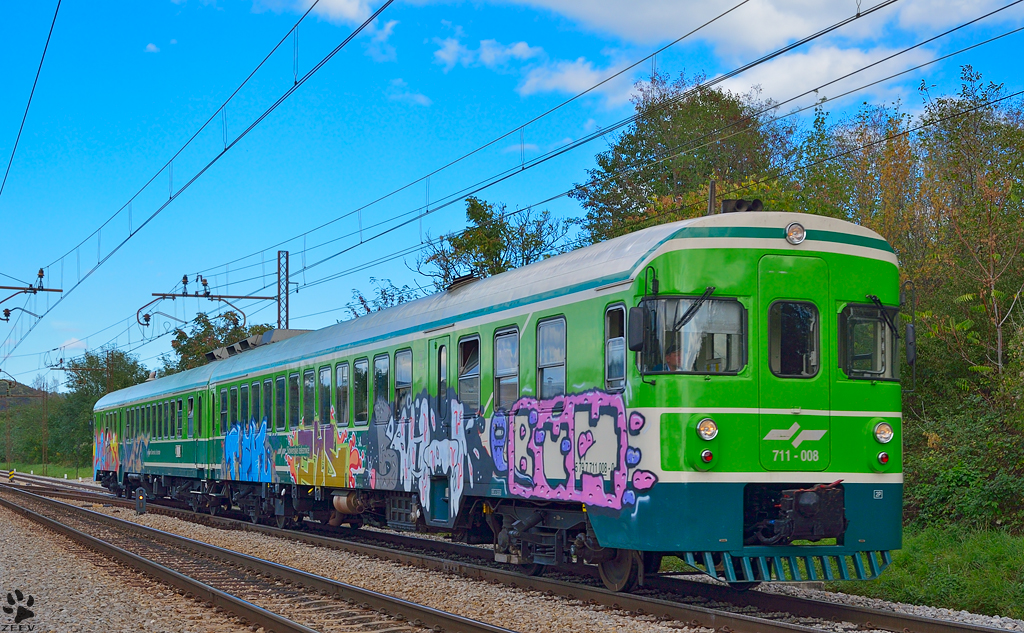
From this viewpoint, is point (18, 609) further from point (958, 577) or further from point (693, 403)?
point (958, 577)

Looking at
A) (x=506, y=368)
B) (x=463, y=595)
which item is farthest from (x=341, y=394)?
(x=463, y=595)

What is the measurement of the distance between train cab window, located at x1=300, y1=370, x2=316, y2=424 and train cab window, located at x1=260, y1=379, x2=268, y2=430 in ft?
5.87

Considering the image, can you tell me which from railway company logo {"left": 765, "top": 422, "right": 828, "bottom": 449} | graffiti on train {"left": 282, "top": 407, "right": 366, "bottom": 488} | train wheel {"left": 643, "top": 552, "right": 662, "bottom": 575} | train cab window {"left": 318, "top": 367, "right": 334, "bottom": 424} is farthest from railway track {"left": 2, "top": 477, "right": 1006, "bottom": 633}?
train cab window {"left": 318, "top": 367, "right": 334, "bottom": 424}

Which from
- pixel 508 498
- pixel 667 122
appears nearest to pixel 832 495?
pixel 508 498

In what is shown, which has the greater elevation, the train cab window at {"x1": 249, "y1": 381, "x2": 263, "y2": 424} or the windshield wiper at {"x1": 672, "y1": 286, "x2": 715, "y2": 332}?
the windshield wiper at {"x1": 672, "y1": 286, "x2": 715, "y2": 332}

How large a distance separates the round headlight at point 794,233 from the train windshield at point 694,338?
802 millimetres

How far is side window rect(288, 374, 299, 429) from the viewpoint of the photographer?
1789 cm

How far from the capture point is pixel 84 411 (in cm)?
7462

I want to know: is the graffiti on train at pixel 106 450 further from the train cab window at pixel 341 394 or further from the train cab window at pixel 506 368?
the train cab window at pixel 506 368

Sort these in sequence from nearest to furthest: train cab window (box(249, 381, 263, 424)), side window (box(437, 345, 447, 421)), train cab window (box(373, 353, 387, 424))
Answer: side window (box(437, 345, 447, 421))
train cab window (box(373, 353, 387, 424))
train cab window (box(249, 381, 263, 424))

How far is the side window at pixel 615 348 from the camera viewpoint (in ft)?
30.6

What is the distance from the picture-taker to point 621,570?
10000 mm

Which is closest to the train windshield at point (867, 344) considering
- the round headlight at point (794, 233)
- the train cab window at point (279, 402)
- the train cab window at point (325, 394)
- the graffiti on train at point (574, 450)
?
the round headlight at point (794, 233)

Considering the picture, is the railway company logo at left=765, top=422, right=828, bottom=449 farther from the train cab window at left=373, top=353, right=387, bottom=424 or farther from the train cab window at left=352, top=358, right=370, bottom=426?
the train cab window at left=352, top=358, right=370, bottom=426
